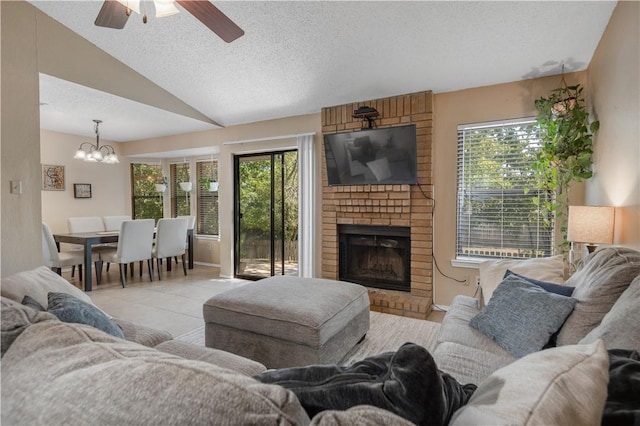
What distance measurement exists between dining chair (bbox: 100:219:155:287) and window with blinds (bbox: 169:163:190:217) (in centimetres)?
176

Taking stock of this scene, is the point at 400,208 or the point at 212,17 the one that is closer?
the point at 212,17

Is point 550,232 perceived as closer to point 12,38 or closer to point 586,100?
point 586,100

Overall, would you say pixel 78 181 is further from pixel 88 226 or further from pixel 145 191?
pixel 145 191

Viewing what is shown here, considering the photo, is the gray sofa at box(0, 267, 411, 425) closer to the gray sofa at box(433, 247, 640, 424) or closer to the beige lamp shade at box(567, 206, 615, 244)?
the gray sofa at box(433, 247, 640, 424)

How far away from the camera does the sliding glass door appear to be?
466 centimetres

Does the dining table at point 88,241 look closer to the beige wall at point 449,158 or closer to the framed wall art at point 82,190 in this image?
the framed wall art at point 82,190

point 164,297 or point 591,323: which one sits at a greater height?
point 591,323

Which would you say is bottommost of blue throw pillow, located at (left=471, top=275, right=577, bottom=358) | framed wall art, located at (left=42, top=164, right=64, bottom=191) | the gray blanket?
blue throw pillow, located at (left=471, top=275, right=577, bottom=358)

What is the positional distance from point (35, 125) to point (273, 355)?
9.36 ft

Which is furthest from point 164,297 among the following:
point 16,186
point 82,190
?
point 82,190

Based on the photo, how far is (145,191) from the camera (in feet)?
21.3

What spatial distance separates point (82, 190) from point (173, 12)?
5.21 m

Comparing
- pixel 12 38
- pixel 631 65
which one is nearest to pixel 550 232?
pixel 631 65

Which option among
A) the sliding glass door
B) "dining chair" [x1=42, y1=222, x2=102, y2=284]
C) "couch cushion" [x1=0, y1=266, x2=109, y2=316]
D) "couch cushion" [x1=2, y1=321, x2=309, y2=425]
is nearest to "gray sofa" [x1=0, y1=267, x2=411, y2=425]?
"couch cushion" [x1=2, y1=321, x2=309, y2=425]
